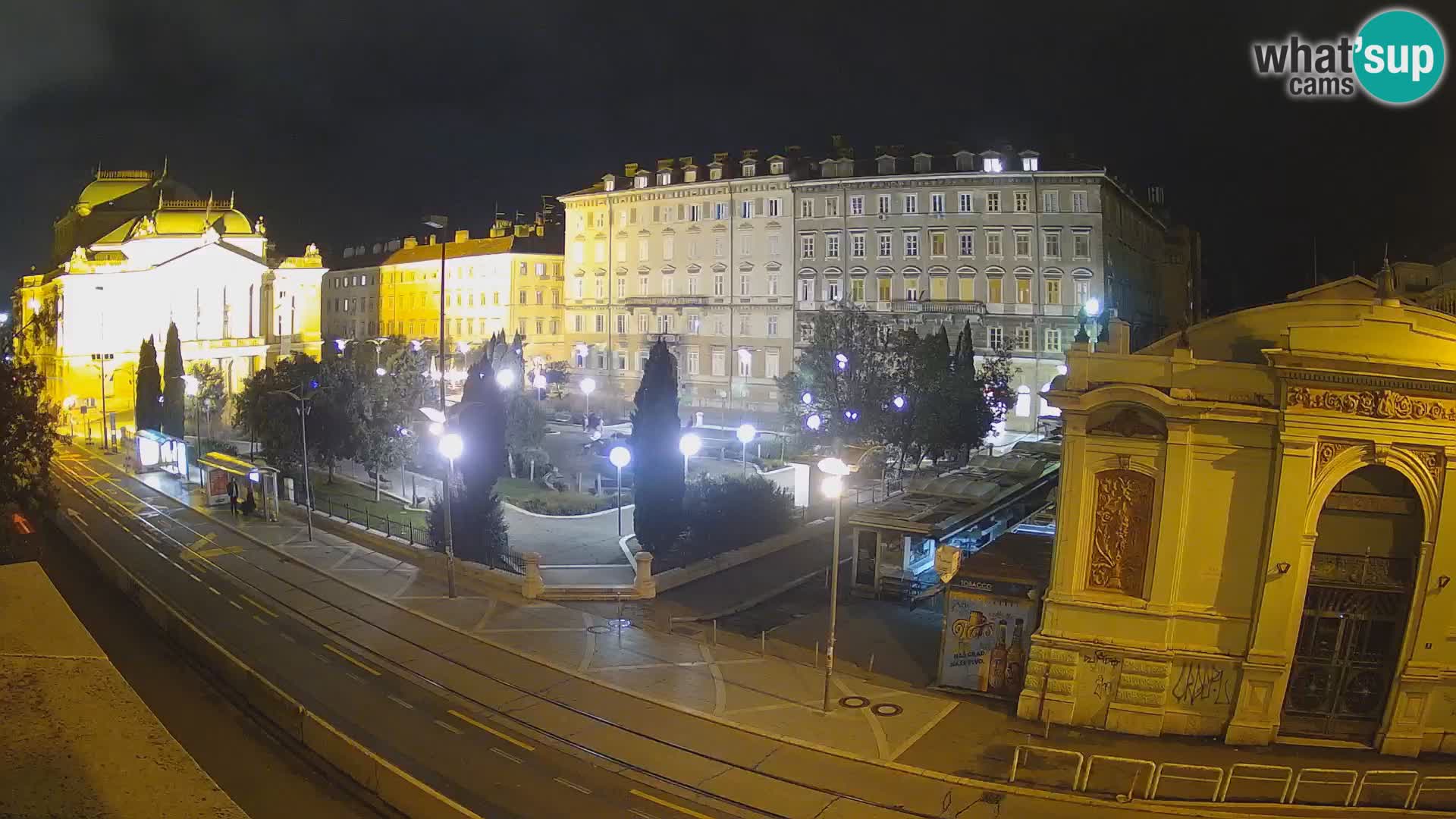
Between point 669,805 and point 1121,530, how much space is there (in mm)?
9567

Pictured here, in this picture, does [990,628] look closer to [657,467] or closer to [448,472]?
[657,467]

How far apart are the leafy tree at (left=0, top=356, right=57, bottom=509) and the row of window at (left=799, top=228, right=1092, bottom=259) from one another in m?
47.0

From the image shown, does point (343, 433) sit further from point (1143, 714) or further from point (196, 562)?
point (1143, 714)

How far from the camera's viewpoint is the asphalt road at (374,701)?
49.0 feet

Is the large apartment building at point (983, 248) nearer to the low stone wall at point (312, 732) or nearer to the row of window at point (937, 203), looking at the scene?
the row of window at point (937, 203)

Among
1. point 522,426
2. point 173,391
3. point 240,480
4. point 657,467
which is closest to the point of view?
point 657,467

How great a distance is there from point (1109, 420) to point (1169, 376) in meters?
1.32

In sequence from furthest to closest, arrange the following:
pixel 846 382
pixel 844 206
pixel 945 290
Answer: pixel 844 206 < pixel 945 290 < pixel 846 382

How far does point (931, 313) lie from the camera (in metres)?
61.6

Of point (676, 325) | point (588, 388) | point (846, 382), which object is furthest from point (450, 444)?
point (676, 325)

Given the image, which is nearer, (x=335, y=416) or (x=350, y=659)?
(x=350, y=659)

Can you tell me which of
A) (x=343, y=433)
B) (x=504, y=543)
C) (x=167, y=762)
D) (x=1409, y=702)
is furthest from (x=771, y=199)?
(x=167, y=762)

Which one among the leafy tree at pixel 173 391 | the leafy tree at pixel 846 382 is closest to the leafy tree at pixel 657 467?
the leafy tree at pixel 846 382

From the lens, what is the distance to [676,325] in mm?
71875
